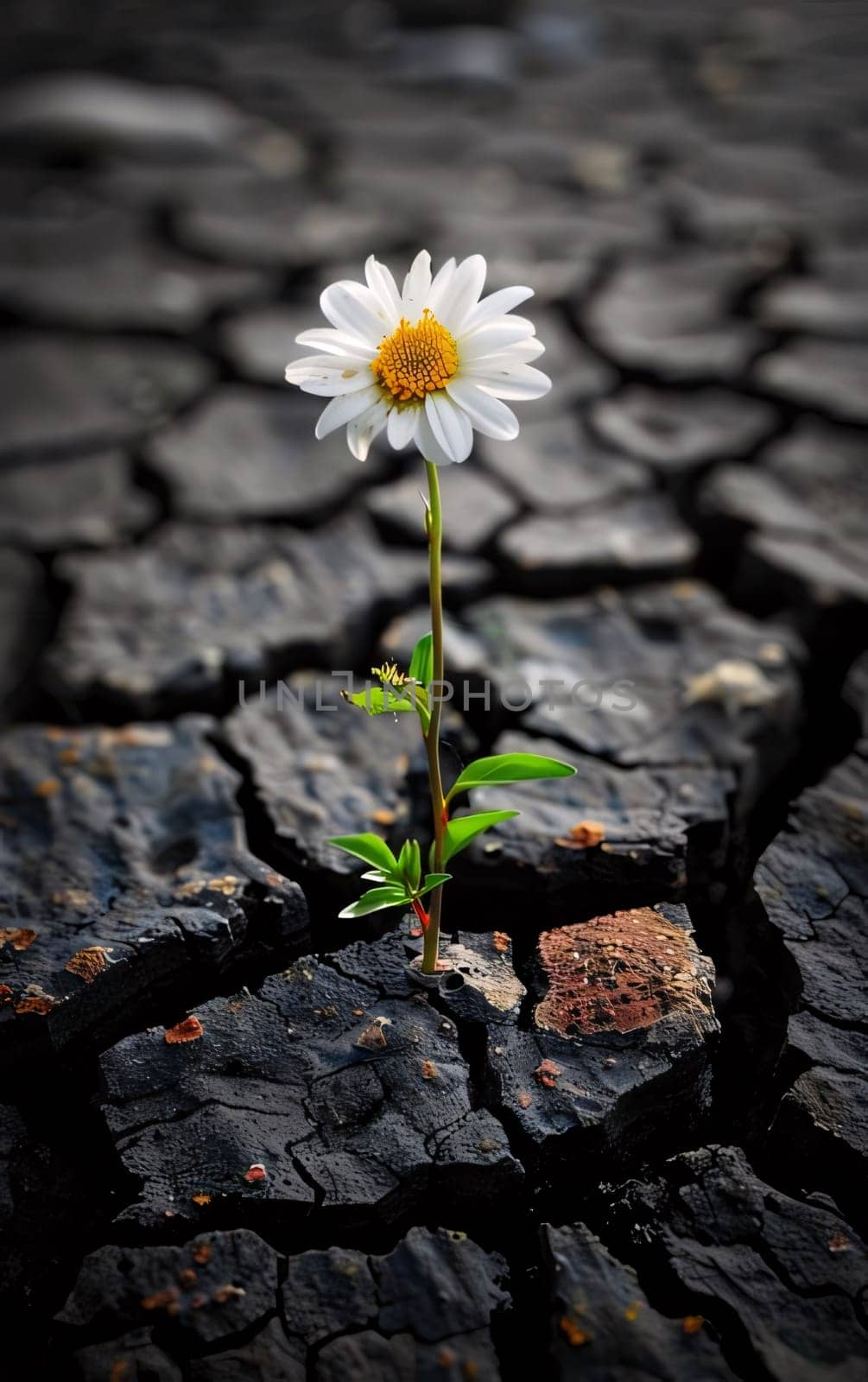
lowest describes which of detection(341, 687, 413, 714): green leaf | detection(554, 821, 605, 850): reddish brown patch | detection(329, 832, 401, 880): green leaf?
detection(329, 832, 401, 880): green leaf

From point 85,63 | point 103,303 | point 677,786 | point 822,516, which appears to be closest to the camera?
point 677,786

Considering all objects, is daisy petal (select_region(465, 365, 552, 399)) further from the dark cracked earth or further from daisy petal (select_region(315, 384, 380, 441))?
the dark cracked earth

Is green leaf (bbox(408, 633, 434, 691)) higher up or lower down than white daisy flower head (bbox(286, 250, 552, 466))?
lower down

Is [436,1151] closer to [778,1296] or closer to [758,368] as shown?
[778,1296]

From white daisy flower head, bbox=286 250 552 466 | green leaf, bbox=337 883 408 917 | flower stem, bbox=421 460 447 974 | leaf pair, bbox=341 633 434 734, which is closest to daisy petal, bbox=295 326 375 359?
white daisy flower head, bbox=286 250 552 466

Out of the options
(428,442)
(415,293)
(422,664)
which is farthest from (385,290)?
(422,664)

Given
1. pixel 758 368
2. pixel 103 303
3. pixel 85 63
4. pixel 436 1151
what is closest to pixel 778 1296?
pixel 436 1151

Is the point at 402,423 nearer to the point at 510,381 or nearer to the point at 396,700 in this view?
the point at 510,381
